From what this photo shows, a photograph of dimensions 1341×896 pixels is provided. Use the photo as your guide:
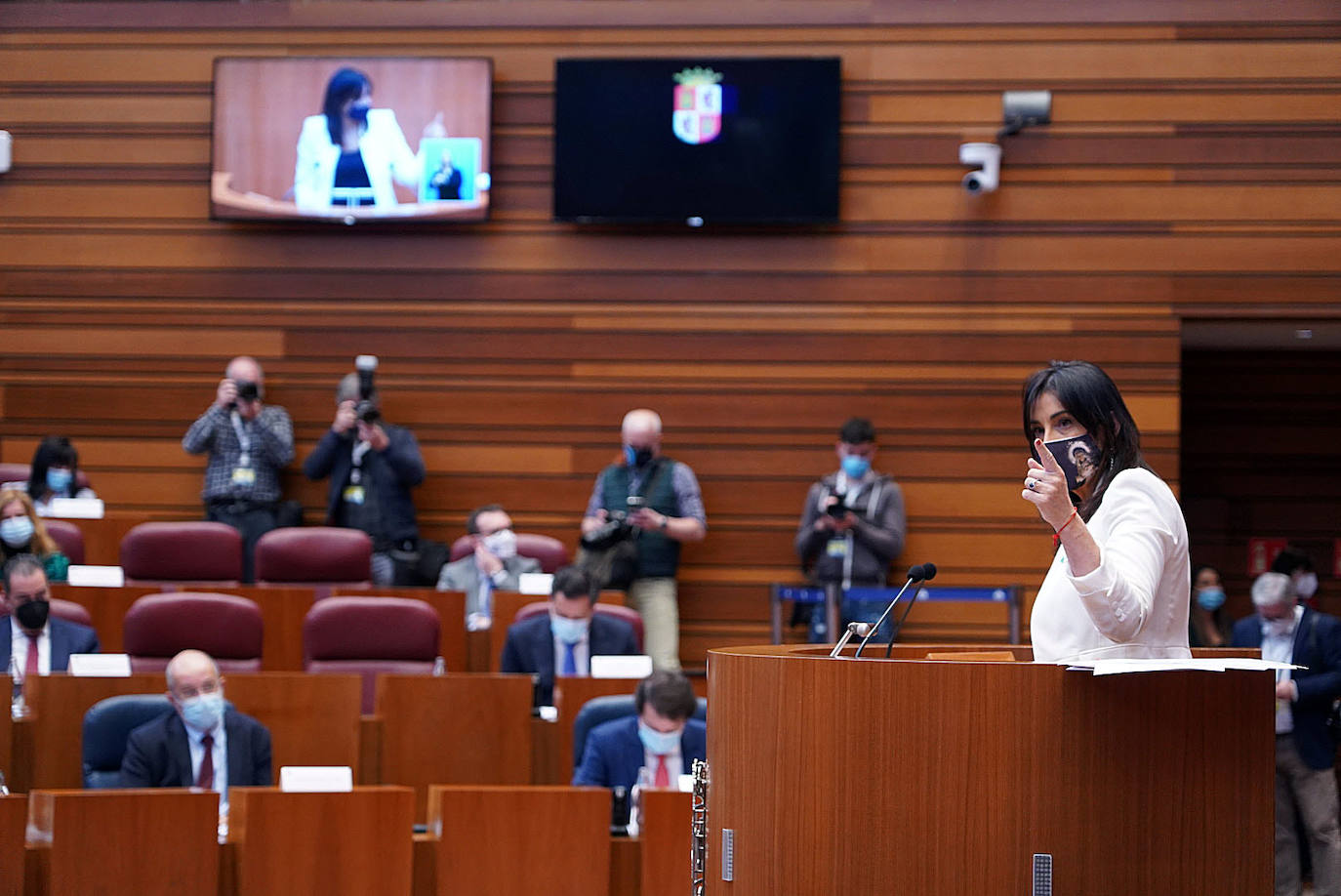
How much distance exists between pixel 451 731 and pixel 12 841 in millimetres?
1396

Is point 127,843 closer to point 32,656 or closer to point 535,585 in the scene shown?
point 32,656

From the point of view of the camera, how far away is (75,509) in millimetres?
6465

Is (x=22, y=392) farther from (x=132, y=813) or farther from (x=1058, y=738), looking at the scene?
(x=1058, y=738)

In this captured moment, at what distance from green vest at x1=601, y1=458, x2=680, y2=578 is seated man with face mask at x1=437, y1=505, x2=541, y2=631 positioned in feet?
1.79

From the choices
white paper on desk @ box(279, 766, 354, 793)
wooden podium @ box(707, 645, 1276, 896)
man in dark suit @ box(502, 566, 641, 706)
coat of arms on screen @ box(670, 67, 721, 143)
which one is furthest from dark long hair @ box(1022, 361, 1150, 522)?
coat of arms on screen @ box(670, 67, 721, 143)

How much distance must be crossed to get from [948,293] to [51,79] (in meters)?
4.46

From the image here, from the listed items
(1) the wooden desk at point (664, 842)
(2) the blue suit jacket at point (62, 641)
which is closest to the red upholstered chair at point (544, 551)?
(2) the blue suit jacket at point (62, 641)

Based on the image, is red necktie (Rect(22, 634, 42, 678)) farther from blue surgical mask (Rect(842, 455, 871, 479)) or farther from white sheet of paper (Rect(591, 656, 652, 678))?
blue surgical mask (Rect(842, 455, 871, 479))

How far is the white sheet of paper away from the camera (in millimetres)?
4887

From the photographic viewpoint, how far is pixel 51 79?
7.20 metres

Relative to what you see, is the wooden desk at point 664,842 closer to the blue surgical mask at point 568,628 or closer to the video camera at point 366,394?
the blue surgical mask at point 568,628

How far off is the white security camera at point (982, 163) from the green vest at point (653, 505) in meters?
1.88

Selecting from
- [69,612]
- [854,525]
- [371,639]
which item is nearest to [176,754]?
[371,639]

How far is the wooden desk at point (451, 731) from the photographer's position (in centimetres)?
456
